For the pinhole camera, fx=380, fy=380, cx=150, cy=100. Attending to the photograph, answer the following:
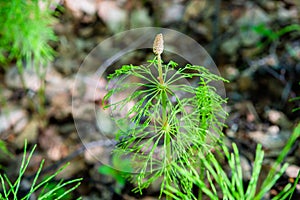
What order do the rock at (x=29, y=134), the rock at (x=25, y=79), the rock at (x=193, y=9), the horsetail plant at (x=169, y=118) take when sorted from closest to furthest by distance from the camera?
the horsetail plant at (x=169, y=118) < the rock at (x=29, y=134) < the rock at (x=25, y=79) < the rock at (x=193, y=9)

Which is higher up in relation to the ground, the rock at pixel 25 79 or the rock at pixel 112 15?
the rock at pixel 112 15

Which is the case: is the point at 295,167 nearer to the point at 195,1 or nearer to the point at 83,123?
the point at 83,123

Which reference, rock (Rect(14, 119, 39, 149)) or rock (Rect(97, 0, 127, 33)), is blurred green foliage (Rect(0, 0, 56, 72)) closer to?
rock (Rect(14, 119, 39, 149))

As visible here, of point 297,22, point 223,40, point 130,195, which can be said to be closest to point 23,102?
point 130,195

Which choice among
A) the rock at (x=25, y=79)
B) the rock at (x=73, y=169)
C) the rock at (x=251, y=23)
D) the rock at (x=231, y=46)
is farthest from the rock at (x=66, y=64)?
the rock at (x=251, y=23)

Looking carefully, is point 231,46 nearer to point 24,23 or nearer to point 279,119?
point 279,119

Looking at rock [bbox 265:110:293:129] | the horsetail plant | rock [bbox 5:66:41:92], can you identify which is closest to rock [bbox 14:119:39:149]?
rock [bbox 5:66:41:92]

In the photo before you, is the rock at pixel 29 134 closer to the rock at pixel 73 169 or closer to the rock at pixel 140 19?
the rock at pixel 73 169

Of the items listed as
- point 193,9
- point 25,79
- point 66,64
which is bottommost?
point 25,79

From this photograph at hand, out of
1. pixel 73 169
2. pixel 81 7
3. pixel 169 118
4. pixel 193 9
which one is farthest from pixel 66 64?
pixel 169 118

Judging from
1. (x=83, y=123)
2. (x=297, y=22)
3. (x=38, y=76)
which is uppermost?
(x=297, y=22)

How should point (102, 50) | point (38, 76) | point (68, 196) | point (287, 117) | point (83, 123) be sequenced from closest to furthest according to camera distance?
point (68, 196)
point (287, 117)
point (83, 123)
point (38, 76)
point (102, 50)
